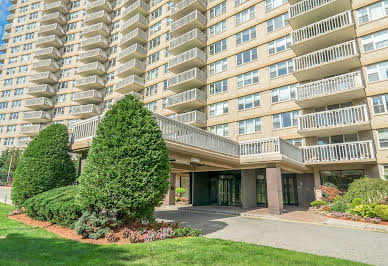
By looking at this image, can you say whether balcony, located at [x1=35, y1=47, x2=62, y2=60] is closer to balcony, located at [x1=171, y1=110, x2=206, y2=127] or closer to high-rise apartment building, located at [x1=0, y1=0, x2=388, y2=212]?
high-rise apartment building, located at [x1=0, y1=0, x2=388, y2=212]

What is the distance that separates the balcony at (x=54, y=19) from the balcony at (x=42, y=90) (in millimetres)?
15197

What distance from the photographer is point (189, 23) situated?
30.9m

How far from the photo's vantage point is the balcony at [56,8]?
5269 centimetres

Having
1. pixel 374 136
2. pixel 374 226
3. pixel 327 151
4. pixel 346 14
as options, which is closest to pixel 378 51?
pixel 346 14

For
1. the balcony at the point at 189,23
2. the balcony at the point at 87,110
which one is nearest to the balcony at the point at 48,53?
Result: the balcony at the point at 87,110

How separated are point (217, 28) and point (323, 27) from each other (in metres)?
13.0

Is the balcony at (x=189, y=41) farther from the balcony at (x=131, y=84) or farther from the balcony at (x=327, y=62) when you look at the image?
the balcony at (x=327, y=62)

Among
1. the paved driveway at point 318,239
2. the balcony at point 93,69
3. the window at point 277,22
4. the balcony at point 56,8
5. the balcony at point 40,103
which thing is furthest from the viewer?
the balcony at point 56,8

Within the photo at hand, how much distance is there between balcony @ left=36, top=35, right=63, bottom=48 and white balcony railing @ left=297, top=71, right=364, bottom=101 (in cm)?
5005

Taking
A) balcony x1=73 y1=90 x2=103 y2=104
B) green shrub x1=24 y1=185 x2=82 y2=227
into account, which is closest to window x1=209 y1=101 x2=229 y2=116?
green shrub x1=24 y1=185 x2=82 y2=227

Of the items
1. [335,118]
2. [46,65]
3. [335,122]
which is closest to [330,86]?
[335,118]

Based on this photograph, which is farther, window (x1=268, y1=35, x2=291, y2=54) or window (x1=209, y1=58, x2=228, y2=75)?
window (x1=209, y1=58, x2=228, y2=75)

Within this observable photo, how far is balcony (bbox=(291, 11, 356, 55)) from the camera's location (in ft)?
64.8

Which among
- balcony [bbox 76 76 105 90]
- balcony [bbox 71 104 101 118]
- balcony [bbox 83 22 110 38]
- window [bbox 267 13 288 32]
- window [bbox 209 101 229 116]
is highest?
balcony [bbox 83 22 110 38]
